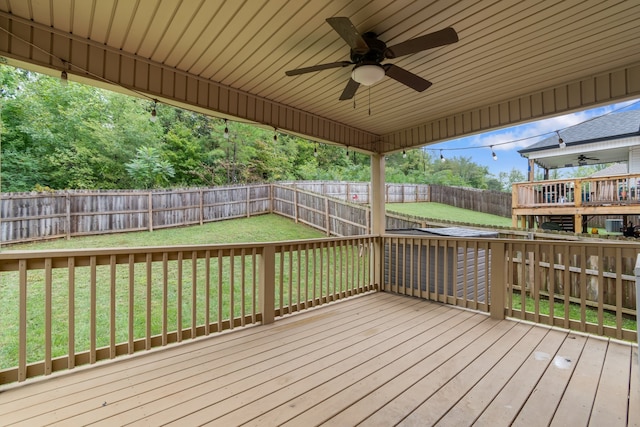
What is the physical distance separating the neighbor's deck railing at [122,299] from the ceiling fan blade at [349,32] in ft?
7.24

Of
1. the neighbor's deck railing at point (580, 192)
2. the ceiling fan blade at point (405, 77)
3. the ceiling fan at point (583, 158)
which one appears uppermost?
the ceiling fan at point (583, 158)

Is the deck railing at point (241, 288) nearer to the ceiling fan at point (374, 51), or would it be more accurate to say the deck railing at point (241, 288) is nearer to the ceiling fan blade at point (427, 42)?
the ceiling fan at point (374, 51)

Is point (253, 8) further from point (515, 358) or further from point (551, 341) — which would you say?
point (551, 341)

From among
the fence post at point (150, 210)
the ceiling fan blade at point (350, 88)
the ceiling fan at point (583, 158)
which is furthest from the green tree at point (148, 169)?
the ceiling fan at point (583, 158)

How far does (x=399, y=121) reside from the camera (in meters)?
4.45

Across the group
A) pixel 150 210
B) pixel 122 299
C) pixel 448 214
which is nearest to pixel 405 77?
pixel 122 299

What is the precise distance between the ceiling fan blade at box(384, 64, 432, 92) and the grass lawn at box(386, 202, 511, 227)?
9773mm

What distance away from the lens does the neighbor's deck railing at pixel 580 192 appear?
6408mm

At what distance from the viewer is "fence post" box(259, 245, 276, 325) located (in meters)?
3.25

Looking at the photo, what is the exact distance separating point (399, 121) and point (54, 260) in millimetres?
4411

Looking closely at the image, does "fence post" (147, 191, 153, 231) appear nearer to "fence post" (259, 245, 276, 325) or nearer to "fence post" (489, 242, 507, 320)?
"fence post" (259, 245, 276, 325)

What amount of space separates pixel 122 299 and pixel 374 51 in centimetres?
499

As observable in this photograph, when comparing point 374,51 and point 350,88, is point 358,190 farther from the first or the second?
point 374,51

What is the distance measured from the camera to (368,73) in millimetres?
2277
